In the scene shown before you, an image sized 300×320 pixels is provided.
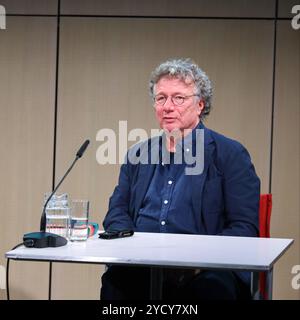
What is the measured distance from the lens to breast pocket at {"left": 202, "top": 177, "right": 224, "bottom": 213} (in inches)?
128

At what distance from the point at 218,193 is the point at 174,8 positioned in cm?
191

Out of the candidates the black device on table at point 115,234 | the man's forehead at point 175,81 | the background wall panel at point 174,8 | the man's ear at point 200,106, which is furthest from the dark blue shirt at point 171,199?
the background wall panel at point 174,8

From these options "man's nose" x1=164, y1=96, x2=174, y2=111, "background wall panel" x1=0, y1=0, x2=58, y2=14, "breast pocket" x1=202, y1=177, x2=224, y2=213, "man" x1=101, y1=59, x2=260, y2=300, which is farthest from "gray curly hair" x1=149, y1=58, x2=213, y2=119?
"background wall panel" x1=0, y1=0, x2=58, y2=14

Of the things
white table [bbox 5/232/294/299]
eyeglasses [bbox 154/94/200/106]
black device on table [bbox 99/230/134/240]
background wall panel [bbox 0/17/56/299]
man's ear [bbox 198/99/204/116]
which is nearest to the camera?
white table [bbox 5/232/294/299]

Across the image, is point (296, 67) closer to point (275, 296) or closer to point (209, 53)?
point (209, 53)

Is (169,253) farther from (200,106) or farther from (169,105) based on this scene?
(200,106)

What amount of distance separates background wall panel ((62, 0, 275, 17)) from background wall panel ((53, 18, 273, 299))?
0.06 metres

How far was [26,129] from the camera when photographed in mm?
4828

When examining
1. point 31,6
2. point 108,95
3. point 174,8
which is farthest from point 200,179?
point 31,6

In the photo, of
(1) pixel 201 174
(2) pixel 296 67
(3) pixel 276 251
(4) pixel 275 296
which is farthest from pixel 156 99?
(4) pixel 275 296

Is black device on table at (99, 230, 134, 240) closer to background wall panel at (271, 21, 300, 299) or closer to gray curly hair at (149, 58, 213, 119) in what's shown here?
gray curly hair at (149, 58, 213, 119)

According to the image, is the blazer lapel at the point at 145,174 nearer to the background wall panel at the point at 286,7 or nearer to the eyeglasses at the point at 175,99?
the eyeglasses at the point at 175,99

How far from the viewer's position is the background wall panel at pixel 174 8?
15.5 ft

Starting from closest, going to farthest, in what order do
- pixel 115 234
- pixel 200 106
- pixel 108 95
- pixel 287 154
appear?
1. pixel 115 234
2. pixel 200 106
3. pixel 287 154
4. pixel 108 95
